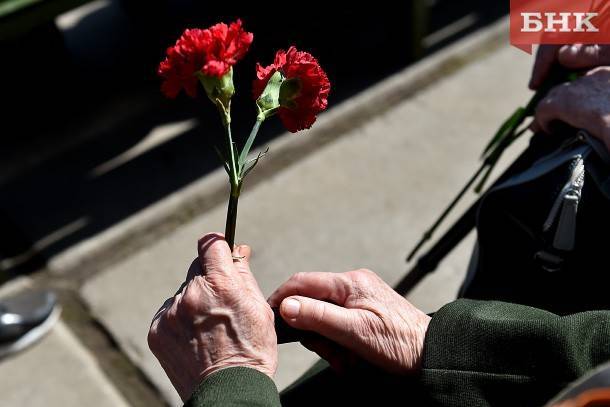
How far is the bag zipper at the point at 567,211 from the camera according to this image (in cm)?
116

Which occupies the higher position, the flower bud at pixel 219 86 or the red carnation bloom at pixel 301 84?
the flower bud at pixel 219 86

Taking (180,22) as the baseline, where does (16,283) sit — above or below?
below

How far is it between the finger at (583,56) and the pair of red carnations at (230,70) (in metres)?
0.68

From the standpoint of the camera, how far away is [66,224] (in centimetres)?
278

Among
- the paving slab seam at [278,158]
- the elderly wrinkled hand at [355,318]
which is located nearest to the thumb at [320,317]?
the elderly wrinkled hand at [355,318]

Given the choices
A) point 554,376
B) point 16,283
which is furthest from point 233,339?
point 16,283

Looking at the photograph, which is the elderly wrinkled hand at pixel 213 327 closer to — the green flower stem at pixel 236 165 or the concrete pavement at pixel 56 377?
the green flower stem at pixel 236 165

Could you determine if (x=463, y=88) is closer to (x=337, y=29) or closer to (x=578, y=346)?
(x=337, y=29)

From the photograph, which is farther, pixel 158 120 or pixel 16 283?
pixel 158 120

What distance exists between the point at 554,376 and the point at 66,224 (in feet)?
7.32

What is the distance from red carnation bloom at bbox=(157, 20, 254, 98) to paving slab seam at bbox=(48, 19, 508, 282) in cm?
186

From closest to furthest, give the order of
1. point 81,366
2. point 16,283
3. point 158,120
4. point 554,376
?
point 554,376 < point 81,366 < point 16,283 < point 158,120

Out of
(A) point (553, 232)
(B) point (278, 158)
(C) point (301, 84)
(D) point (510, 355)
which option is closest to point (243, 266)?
(C) point (301, 84)

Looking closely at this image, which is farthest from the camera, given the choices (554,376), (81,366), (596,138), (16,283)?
(16,283)
